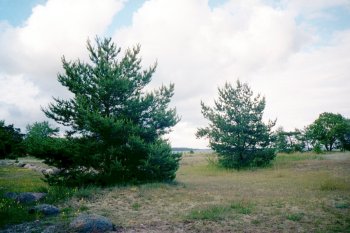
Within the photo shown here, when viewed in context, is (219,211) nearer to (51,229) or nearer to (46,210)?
(51,229)

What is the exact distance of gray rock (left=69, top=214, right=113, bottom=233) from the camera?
898cm

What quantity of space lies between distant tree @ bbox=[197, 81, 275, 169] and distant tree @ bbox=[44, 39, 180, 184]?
14.3 meters

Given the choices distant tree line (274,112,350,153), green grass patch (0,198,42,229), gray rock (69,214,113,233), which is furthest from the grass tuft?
distant tree line (274,112,350,153)

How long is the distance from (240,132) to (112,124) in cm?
1931

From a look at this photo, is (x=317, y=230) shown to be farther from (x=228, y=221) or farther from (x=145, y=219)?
(x=145, y=219)

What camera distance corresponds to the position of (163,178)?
784 inches

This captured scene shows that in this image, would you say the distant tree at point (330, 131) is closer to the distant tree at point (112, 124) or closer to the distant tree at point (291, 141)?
the distant tree at point (291, 141)

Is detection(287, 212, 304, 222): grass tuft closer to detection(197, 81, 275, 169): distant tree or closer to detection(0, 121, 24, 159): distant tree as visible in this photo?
detection(197, 81, 275, 169): distant tree

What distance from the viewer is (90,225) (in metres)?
9.05

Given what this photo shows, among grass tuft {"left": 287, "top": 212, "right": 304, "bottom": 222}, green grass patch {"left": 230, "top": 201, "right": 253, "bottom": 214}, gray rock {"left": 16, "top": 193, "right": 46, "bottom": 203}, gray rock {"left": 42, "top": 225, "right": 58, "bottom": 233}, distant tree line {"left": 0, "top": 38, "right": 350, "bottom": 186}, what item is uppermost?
distant tree line {"left": 0, "top": 38, "right": 350, "bottom": 186}

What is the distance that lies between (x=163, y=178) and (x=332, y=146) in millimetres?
69771

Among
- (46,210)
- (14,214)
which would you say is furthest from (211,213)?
(14,214)

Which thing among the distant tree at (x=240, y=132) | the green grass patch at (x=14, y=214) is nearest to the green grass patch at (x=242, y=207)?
the green grass patch at (x=14, y=214)

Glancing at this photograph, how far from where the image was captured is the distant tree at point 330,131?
70.3 m
